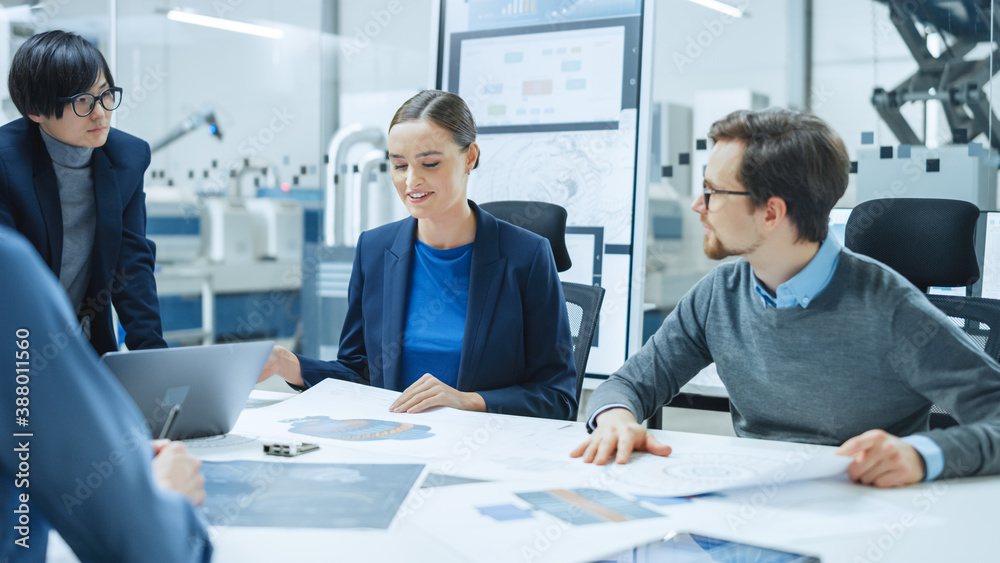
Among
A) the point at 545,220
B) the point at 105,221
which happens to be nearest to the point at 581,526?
the point at 545,220

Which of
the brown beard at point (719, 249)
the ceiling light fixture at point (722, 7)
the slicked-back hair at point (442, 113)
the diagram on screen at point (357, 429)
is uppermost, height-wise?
the ceiling light fixture at point (722, 7)

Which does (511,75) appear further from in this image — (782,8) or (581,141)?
(782,8)

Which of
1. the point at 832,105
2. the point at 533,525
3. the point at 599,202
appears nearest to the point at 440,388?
the point at 533,525

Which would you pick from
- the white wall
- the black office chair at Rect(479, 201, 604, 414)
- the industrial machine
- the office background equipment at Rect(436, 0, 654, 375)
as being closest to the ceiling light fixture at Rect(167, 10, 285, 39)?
the white wall

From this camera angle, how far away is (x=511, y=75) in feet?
11.1

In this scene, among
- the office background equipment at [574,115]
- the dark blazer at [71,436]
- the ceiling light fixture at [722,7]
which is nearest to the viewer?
the dark blazer at [71,436]

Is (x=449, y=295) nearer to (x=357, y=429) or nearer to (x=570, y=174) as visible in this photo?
(x=357, y=429)

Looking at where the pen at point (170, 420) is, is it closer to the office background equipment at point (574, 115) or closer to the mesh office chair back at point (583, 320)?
the mesh office chair back at point (583, 320)

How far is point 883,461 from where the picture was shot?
1086 millimetres

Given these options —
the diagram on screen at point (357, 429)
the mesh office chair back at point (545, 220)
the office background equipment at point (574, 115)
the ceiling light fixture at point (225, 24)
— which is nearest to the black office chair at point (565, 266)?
the mesh office chair back at point (545, 220)

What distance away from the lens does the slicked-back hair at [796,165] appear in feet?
4.39

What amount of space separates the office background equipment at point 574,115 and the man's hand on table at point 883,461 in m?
2.03

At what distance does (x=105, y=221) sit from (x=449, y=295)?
2.78ft

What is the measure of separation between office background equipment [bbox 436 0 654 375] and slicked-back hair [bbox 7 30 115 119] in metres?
1.83
